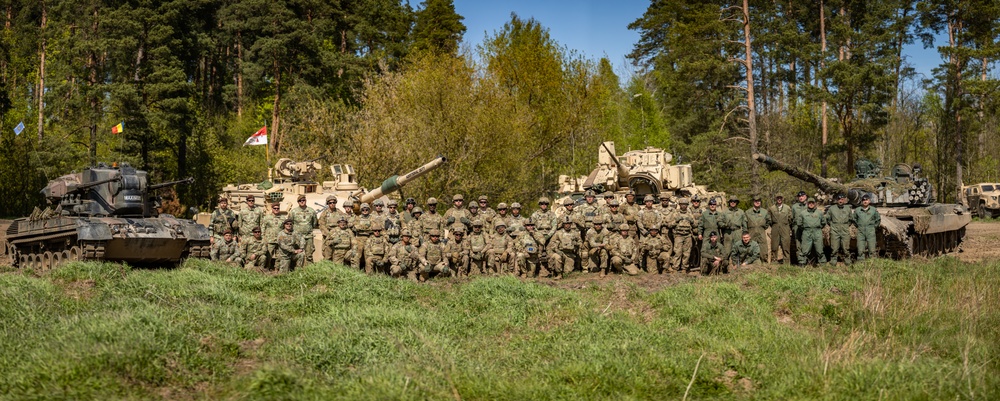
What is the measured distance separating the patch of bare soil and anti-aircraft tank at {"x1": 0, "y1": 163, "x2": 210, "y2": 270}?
51.6ft

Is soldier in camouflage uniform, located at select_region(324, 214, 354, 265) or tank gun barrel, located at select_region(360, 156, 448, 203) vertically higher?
tank gun barrel, located at select_region(360, 156, 448, 203)

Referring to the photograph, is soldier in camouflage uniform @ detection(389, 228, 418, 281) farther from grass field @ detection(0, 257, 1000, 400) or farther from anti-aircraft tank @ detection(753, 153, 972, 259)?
anti-aircraft tank @ detection(753, 153, 972, 259)

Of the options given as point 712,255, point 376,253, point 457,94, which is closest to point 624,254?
point 712,255

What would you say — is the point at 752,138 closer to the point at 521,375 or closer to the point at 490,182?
the point at 490,182

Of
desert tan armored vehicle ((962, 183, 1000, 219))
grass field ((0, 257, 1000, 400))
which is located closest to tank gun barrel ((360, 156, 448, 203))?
grass field ((0, 257, 1000, 400))

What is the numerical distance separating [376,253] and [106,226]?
4.92 m

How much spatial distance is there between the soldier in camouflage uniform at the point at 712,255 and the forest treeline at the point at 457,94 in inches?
438

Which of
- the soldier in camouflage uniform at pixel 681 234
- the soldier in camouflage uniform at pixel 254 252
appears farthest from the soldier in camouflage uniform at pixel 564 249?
the soldier in camouflage uniform at pixel 254 252

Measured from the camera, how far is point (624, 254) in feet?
52.3

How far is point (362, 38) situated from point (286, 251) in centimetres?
3361

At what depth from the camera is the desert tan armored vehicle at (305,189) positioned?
19391 mm

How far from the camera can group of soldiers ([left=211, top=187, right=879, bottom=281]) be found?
621 inches

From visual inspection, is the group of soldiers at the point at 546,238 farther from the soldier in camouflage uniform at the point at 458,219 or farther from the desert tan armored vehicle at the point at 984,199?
the desert tan armored vehicle at the point at 984,199

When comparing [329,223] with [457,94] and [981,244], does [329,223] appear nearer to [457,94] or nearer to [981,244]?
[457,94]
